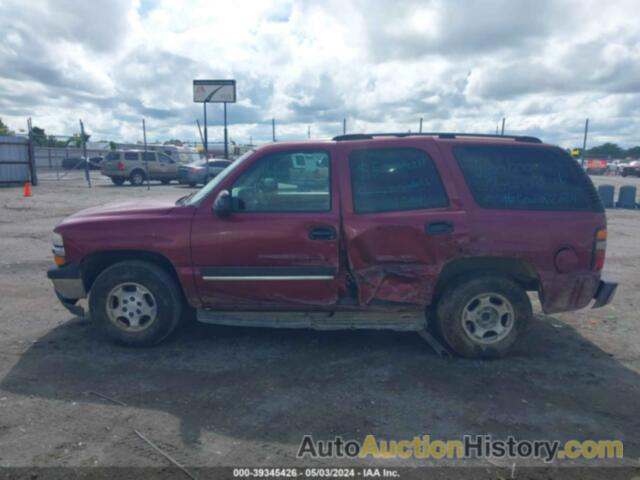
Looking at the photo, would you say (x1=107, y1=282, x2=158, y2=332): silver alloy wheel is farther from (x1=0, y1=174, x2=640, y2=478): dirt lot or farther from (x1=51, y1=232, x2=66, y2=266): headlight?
(x1=51, y1=232, x2=66, y2=266): headlight

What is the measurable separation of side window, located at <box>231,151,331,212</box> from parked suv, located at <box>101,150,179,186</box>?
20659mm

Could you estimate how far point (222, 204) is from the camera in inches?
164

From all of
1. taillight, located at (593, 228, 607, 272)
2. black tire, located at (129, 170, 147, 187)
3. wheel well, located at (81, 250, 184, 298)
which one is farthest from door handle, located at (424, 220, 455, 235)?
black tire, located at (129, 170, 147, 187)

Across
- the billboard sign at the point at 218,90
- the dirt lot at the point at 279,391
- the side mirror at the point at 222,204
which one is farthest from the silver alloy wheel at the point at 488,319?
the billboard sign at the point at 218,90

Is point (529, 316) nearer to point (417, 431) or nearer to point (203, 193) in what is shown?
point (417, 431)

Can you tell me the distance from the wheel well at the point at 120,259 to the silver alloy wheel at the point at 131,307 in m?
0.27

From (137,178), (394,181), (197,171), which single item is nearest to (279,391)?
(394,181)

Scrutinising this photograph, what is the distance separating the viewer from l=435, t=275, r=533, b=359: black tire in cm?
429

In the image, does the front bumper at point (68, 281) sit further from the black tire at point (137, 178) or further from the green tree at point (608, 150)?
the green tree at point (608, 150)

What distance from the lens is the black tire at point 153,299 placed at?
439 centimetres

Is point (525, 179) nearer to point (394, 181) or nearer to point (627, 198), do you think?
point (394, 181)

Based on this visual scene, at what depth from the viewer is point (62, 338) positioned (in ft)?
15.6

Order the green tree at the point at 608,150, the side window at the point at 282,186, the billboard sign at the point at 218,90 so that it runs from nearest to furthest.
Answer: the side window at the point at 282,186
the billboard sign at the point at 218,90
the green tree at the point at 608,150

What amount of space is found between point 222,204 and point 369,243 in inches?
51.3
